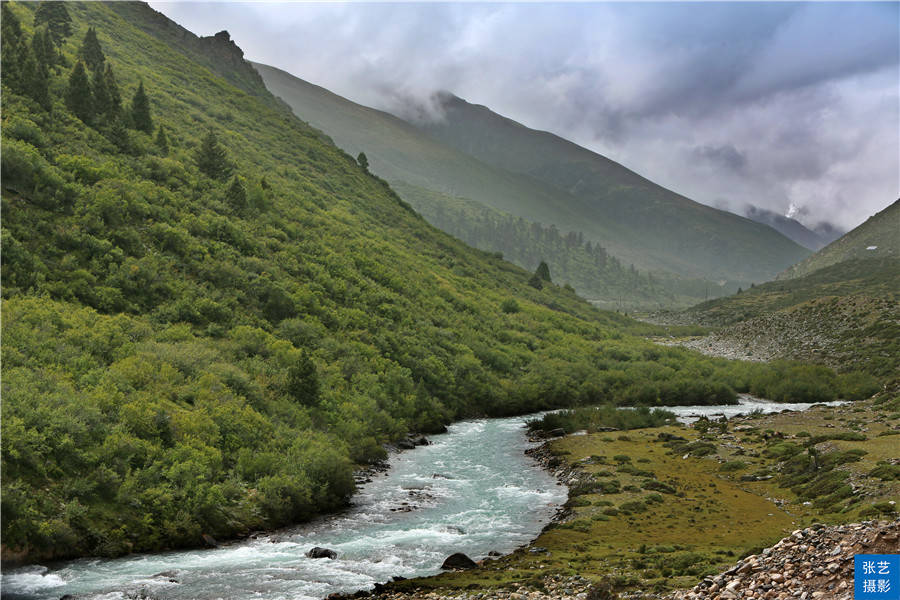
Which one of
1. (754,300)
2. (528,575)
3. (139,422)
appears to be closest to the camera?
(528,575)

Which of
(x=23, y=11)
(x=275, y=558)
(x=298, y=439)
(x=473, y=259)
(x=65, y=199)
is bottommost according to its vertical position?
(x=275, y=558)

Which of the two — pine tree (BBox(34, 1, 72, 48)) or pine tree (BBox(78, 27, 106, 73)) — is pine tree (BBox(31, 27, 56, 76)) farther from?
pine tree (BBox(34, 1, 72, 48))

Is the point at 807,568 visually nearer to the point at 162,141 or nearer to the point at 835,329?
the point at 162,141

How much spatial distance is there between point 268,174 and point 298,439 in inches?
2466

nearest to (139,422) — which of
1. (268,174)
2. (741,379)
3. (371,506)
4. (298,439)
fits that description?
(298,439)

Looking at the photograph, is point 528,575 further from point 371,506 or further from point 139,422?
point 139,422

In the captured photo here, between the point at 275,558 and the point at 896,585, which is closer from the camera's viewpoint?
the point at 896,585

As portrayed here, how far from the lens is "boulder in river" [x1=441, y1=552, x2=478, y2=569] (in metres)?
23.4

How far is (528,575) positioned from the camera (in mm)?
21344

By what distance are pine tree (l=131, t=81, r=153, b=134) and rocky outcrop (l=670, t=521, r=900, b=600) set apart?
73.9m

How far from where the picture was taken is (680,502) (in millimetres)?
32500

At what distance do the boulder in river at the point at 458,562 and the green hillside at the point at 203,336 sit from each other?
948 cm

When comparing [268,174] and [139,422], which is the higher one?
[268,174]

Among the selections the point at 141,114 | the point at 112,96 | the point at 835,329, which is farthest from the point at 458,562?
the point at 835,329
